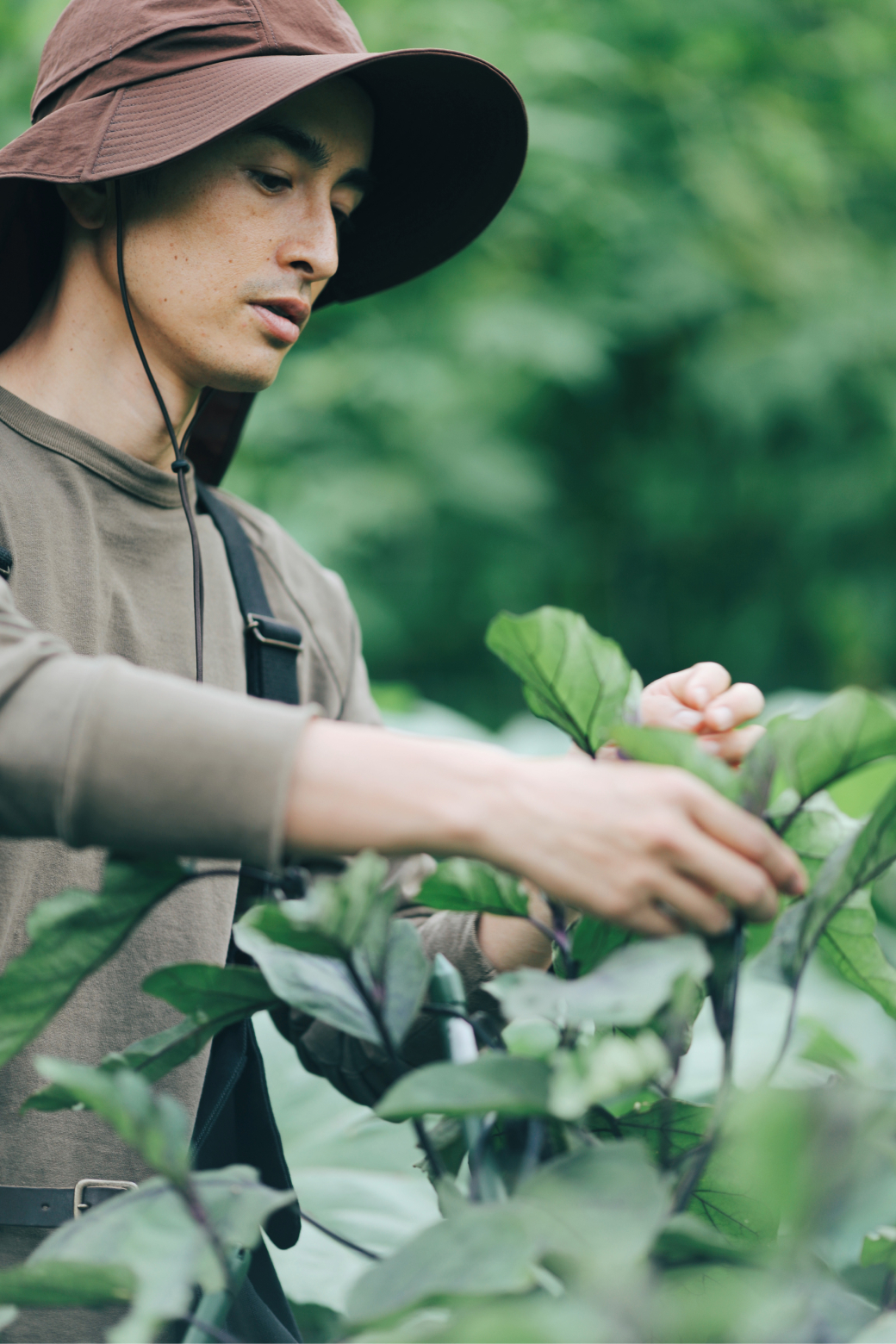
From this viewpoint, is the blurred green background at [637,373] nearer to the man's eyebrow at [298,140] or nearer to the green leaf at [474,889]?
the man's eyebrow at [298,140]

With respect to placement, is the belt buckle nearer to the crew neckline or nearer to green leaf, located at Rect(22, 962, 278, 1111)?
green leaf, located at Rect(22, 962, 278, 1111)

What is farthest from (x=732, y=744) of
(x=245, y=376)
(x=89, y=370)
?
(x=89, y=370)

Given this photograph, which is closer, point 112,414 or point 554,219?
point 112,414

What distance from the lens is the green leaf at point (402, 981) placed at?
1.76 ft

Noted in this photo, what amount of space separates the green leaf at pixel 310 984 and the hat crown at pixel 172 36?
2.52 feet

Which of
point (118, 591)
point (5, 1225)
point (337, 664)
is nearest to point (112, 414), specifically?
point (118, 591)

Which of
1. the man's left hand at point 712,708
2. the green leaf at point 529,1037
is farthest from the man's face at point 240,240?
the green leaf at point 529,1037

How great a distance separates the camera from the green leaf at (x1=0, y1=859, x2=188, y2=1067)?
1.78 feet

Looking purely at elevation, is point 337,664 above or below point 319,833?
below

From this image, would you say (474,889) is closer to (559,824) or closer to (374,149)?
(559,824)

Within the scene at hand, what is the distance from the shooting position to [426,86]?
3.93 ft

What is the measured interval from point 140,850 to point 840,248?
4.15 meters

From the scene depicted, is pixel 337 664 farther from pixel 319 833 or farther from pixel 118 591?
pixel 319 833

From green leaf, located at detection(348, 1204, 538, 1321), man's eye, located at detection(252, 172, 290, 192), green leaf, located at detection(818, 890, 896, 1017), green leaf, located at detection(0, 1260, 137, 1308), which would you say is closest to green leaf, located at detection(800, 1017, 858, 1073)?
green leaf, located at detection(818, 890, 896, 1017)
